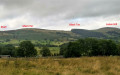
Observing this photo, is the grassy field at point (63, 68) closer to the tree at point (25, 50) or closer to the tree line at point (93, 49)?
the tree line at point (93, 49)

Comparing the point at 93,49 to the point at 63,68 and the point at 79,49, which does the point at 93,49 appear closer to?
the point at 79,49

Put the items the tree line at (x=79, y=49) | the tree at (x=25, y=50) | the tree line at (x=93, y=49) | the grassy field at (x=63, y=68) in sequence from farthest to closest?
the tree at (x=25, y=50) < the tree line at (x=79, y=49) < the tree line at (x=93, y=49) < the grassy field at (x=63, y=68)

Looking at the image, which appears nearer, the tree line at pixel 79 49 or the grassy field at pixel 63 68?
the grassy field at pixel 63 68

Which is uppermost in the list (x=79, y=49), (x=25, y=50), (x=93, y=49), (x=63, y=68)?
(x=63, y=68)

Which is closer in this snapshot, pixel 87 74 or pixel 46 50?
pixel 87 74

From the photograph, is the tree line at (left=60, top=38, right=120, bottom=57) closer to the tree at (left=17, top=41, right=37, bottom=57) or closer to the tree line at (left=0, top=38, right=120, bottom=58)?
the tree line at (left=0, top=38, right=120, bottom=58)

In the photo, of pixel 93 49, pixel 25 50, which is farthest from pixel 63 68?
pixel 93 49

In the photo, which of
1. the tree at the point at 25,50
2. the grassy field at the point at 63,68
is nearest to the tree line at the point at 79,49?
the tree at the point at 25,50

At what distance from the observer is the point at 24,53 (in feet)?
269

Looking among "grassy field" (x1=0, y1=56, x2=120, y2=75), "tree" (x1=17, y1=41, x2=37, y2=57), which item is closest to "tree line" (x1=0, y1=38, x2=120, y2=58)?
"tree" (x1=17, y1=41, x2=37, y2=57)

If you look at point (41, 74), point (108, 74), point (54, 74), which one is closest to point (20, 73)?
point (41, 74)

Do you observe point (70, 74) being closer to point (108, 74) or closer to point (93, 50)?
point (108, 74)

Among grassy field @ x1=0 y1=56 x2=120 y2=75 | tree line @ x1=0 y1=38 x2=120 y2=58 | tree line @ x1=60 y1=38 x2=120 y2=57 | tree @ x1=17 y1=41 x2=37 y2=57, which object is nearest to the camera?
grassy field @ x1=0 y1=56 x2=120 y2=75

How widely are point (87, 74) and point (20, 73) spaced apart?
459 centimetres
